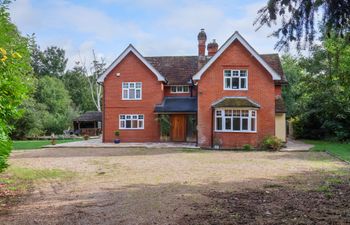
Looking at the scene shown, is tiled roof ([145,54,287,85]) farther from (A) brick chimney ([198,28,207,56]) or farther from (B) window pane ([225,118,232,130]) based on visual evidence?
(B) window pane ([225,118,232,130])

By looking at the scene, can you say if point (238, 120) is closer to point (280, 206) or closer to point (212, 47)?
point (212, 47)

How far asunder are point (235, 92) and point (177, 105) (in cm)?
530

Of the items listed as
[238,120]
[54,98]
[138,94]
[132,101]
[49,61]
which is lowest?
[238,120]

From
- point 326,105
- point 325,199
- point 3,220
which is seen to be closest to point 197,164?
point 325,199

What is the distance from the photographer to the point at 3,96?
10.0 meters

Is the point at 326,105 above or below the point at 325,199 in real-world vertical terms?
above

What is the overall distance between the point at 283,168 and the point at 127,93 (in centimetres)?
1839

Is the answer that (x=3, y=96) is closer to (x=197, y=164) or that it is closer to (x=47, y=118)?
(x=197, y=164)

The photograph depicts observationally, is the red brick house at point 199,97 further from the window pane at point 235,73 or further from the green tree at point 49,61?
the green tree at point 49,61

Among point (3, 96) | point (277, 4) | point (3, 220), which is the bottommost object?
point (3, 220)

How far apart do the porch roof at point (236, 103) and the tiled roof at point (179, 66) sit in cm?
507

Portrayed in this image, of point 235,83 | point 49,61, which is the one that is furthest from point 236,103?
point 49,61

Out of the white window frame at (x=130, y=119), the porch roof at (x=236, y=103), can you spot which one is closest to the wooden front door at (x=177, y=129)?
the white window frame at (x=130, y=119)

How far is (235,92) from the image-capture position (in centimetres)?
2741
